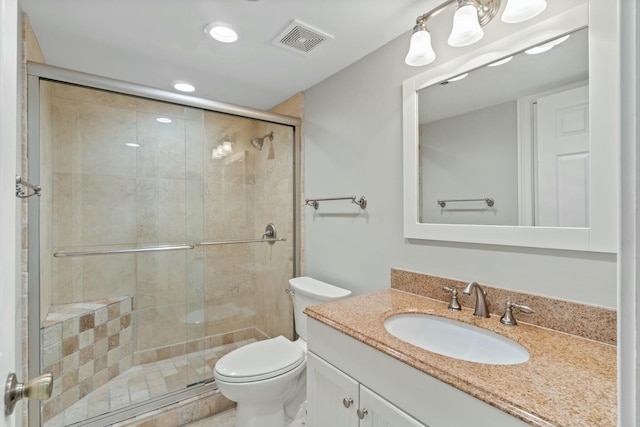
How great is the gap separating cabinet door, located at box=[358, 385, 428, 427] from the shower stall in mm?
1427

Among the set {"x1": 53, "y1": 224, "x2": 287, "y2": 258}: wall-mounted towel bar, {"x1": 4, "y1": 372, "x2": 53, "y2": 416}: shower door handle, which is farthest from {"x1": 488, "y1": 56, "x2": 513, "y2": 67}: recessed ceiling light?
{"x1": 53, "y1": 224, "x2": 287, "y2": 258}: wall-mounted towel bar

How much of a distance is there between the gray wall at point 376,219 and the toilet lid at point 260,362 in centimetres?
52

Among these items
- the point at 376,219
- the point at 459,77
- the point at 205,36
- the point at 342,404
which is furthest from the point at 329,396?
the point at 205,36

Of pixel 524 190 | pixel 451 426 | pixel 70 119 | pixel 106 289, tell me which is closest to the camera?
pixel 451 426

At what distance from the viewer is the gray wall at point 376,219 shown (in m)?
1.06

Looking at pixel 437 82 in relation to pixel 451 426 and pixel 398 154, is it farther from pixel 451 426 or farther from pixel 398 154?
pixel 451 426

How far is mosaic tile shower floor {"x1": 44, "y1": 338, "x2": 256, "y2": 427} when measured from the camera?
179cm

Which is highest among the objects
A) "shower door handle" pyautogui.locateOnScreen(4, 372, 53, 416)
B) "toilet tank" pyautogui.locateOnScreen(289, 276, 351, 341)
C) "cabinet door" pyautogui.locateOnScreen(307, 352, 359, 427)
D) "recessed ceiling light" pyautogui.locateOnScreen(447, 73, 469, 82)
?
"recessed ceiling light" pyautogui.locateOnScreen(447, 73, 469, 82)

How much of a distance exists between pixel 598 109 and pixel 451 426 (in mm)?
1043

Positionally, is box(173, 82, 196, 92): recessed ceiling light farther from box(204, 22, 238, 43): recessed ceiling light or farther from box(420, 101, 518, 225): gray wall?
box(420, 101, 518, 225): gray wall

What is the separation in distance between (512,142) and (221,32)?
1.48m

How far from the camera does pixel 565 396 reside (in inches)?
27.0

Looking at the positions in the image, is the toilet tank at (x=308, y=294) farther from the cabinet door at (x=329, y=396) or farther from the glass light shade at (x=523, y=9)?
the glass light shade at (x=523, y=9)
